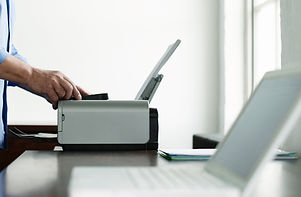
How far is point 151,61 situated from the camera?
4.73 metres

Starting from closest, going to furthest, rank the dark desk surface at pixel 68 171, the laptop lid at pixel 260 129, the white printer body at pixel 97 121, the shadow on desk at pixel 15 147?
the laptop lid at pixel 260 129 < the dark desk surface at pixel 68 171 < the white printer body at pixel 97 121 < the shadow on desk at pixel 15 147

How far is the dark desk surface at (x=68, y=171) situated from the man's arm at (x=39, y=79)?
8.2 inches

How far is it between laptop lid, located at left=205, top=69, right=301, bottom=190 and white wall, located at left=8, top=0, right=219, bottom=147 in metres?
3.82

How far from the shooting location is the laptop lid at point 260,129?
0.69 m

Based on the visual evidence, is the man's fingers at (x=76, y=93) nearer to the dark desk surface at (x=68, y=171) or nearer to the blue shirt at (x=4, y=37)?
the dark desk surface at (x=68, y=171)

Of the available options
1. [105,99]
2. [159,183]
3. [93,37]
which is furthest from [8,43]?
[93,37]

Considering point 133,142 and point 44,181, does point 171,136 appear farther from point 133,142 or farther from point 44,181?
point 44,181

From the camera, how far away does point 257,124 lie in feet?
2.70

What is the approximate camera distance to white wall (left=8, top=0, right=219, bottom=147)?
4.63 m

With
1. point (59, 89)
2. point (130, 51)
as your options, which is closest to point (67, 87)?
point (59, 89)

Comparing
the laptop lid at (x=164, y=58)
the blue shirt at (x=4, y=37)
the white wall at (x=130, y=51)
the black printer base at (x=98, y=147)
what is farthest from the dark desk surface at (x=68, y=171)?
the white wall at (x=130, y=51)

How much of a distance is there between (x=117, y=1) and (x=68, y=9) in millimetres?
453

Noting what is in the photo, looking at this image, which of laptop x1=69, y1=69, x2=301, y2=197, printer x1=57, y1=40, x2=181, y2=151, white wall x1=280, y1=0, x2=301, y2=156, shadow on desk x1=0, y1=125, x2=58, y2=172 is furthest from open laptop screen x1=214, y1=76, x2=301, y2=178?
shadow on desk x1=0, y1=125, x2=58, y2=172

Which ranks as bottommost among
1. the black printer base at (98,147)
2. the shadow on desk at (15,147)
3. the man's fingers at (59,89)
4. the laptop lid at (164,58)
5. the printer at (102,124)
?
the shadow on desk at (15,147)
